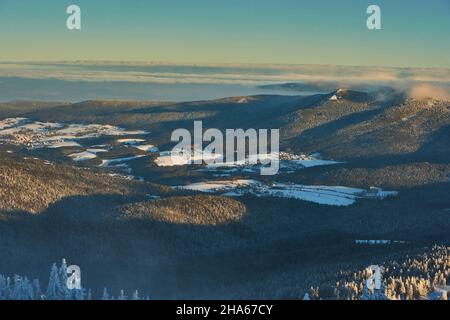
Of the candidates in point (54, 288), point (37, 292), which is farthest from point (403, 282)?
point (37, 292)

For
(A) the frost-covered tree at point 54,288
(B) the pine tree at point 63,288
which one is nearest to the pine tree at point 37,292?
(A) the frost-covered tree at point 54,288

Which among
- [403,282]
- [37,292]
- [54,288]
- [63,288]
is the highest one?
[403,282]

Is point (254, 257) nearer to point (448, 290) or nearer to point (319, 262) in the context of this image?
point (319, 262)

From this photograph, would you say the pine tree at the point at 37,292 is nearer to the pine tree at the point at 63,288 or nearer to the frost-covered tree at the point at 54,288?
the frost-covered tree at the point at 54,288

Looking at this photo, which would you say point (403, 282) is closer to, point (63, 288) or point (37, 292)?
point (63, 288)

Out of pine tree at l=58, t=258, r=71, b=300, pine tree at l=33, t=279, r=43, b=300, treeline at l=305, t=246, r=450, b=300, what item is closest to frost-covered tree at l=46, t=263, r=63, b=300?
pine tree at l=58, t=258, r=71, b=300

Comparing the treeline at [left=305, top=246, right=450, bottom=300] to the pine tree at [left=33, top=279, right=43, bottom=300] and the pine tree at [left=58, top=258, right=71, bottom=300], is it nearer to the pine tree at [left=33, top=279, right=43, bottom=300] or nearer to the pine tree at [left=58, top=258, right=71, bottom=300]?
the pine tree at [left=58, top=258, right=71, bottom=300]
